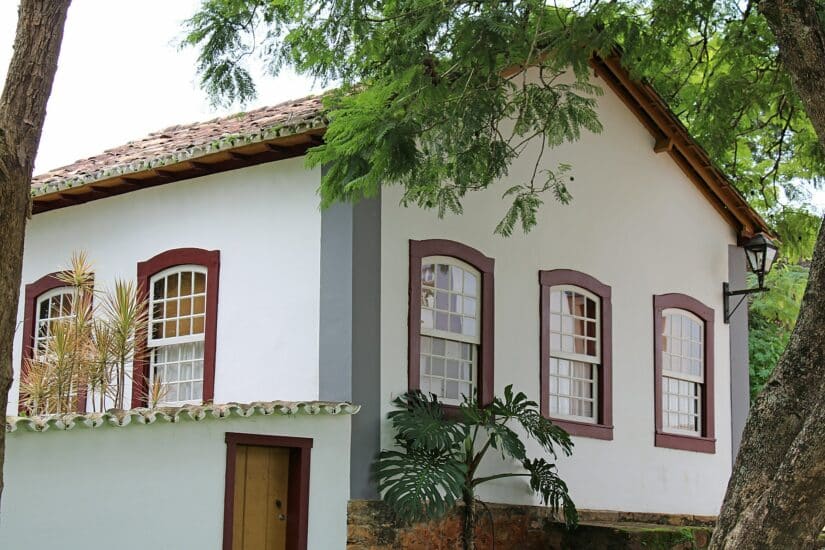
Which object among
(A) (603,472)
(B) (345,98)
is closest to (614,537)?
(A) (603,472)

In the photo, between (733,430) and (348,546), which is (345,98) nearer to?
(348,546)

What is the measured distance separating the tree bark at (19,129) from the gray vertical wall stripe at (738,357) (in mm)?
11515

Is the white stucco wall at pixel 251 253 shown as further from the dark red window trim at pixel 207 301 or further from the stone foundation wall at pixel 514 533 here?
the stone foundation wall at pixel 514 533

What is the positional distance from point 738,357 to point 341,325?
7154mm

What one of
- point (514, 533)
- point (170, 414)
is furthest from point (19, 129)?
point (514, 533)

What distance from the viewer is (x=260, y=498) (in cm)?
1096

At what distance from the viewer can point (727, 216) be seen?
665 inches

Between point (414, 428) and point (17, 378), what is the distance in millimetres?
5931

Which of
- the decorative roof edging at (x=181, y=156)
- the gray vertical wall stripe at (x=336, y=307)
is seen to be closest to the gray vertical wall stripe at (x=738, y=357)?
the gray vertical wall stripe at (x=336, y=307)

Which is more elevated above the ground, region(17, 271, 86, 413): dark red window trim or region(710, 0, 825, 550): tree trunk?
region(17, 271, 86, 413): dark red window trim

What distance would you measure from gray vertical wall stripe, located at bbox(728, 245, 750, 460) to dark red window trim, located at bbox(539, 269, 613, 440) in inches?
107

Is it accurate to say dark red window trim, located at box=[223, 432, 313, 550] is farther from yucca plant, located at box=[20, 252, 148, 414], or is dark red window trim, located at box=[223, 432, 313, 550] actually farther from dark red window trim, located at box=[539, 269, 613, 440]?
dark red window trim, located at box=[539, 269, 613, 440]

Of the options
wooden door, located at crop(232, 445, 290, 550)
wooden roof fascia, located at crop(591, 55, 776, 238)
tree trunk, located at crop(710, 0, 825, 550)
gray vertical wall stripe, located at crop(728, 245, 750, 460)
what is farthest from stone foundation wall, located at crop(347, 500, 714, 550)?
wooden roof fascia, located at crop(591, 55, 776, 238)

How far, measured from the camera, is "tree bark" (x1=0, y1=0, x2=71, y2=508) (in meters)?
6.73
